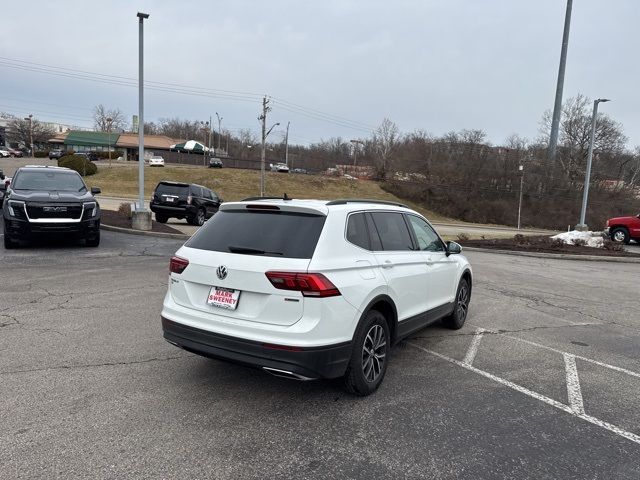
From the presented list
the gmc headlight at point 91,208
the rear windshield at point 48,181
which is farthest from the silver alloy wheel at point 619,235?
the rear windshield at point 48,181

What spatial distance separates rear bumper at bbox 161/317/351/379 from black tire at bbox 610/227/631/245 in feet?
82.0

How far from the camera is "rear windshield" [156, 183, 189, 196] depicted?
63.9 feet

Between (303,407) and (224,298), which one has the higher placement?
(224,298)

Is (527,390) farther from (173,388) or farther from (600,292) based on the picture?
(600,292)

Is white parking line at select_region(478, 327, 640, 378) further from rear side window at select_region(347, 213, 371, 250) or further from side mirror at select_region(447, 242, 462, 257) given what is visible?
rear side window at select_region(347, 213, 371, 250)

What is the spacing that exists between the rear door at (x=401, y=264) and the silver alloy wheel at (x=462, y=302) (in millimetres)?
1442

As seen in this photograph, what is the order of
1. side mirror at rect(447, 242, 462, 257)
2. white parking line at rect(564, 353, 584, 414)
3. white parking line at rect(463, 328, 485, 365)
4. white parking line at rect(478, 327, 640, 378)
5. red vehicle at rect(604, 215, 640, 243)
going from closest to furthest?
white parking line at rect(564, 353, 584, 414)
white parking line at rect(478, 327, 640, 378)
white parking line at rect(463, 328, 485, 365)
side mirror at rect(447, 242, 462, 257)
red vehicle at rect(604, 215, 640, 243)

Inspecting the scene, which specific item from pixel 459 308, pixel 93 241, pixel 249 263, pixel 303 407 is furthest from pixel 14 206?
pixel 459 308

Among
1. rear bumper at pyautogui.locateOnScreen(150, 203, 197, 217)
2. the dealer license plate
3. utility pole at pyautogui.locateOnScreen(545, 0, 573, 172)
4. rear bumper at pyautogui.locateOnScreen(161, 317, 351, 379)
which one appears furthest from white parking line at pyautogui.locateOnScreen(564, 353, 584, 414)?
utility pole at pyautogui.locateOnScreen(545, 0, 573, 172)

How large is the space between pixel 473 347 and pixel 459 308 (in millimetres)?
801

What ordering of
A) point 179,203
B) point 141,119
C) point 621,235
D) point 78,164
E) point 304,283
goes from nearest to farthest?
1. point 304,283
2. point 141,119
3. point 179,203
4. point 621,235
5. point 78,164

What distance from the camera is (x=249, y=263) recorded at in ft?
12.1

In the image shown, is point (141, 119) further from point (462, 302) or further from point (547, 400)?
point (547, 400)

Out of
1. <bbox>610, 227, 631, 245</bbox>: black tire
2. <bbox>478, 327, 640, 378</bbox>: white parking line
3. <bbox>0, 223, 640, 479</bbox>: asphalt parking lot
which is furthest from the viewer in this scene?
<bbox>610, 227, 631, 245</bbox>: black tire
